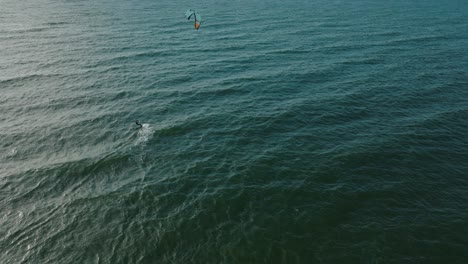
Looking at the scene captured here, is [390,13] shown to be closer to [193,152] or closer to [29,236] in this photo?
[193,152]

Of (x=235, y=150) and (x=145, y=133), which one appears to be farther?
(x=145, y=133)

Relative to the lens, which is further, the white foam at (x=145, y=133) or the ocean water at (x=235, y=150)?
Answer: the white foam at (x=145, y=133)

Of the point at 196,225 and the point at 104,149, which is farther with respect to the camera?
the point at 104,149

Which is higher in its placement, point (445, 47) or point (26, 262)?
point (445, 47)

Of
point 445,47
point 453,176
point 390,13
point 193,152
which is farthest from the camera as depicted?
point 390,13

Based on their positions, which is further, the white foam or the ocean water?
the white foam

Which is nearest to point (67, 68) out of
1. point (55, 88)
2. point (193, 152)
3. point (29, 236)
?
point (55, 88)

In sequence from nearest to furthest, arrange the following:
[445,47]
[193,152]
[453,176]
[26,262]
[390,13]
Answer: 1. [26,262]
2. [453,176]
3. [193,152]
4. [445,47]
5. [390,13]

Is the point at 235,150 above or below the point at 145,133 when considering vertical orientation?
below
